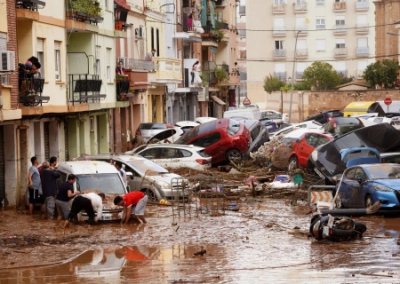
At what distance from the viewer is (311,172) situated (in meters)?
32.8

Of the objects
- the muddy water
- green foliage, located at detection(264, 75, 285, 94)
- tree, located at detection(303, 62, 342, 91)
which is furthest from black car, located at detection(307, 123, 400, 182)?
green foliage, located at detection(264, 75, 285, 94)

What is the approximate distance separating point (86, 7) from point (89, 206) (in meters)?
12.8

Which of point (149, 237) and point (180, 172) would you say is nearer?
point (149, 237)

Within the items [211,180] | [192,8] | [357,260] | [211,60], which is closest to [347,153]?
[211,180]

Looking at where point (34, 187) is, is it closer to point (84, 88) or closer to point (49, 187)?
point (49, 187)

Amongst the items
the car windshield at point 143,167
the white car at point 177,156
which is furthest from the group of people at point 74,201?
the white car at point 177,156

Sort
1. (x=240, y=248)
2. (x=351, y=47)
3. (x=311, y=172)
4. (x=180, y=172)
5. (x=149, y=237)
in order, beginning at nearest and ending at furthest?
(x=240, y=248) → (x=149, y=237) → (x=311, y=172) → (x=180, y=172) → (x=351, y=47)

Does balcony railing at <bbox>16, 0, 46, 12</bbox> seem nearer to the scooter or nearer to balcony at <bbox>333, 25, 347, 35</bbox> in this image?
the scooter

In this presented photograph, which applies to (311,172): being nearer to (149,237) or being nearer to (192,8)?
(149,237)

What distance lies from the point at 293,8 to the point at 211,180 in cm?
8516

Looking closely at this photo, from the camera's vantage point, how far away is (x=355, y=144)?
106 ft

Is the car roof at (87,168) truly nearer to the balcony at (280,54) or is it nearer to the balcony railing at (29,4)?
the balcony railing at (29,4)

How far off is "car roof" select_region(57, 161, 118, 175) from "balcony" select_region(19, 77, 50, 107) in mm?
2538

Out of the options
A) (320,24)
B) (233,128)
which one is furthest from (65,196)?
(320,24)
